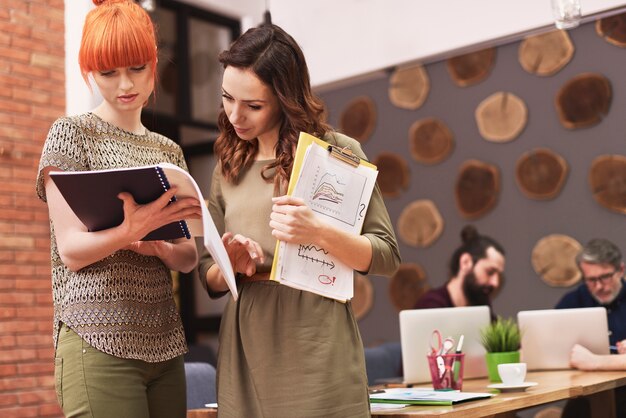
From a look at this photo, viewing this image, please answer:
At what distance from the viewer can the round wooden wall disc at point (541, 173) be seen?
5125mm

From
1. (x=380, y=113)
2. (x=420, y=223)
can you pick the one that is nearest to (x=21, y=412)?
(x=420, y=223)

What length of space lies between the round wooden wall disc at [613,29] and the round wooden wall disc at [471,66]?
0.76 metres

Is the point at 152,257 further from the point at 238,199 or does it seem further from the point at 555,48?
the point at 555,48

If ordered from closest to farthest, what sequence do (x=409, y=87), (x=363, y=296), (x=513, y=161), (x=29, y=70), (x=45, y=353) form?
(x=45, y=353), (x=29, y=70), (x=513, y=161), (x=409, y=87), (x=363, y=296)

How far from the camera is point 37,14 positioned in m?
4.84

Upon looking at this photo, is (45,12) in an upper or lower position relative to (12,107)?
upper

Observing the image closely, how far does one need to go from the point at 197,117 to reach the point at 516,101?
2.61 meters

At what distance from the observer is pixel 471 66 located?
18.4 ft

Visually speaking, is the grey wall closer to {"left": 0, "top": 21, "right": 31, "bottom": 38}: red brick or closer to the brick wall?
the brick wall

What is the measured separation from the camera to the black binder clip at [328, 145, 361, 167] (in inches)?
68.4

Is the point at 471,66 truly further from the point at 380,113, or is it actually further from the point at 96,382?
the point at 96,382

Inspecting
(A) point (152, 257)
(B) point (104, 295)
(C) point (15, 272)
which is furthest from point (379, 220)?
(C) point (15, 272)

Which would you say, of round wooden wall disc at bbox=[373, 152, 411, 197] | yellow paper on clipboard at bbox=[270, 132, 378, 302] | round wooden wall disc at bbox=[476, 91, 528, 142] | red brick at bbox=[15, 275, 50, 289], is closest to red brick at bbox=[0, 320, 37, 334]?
red brick at bbox=[15, 275, 50, 289]

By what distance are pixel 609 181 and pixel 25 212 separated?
3647mm
